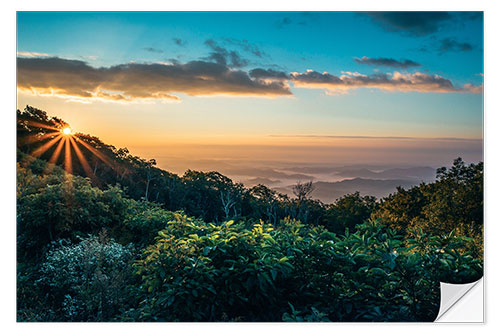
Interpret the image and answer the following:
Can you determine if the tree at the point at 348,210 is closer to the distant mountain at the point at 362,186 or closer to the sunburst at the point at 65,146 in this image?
the distant mountain at the point at 362,186

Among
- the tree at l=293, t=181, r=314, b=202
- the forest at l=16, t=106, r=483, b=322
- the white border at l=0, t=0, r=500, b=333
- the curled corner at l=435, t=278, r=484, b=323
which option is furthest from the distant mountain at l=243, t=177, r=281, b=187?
the curled corner at l=435, t=278, r=484, b=323

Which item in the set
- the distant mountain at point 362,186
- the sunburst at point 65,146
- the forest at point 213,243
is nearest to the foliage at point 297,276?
the forest at point 213,243

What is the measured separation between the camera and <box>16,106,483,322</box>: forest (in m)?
3.48

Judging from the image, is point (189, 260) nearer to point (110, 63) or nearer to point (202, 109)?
point (202, 109)

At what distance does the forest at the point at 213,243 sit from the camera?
3.48 m

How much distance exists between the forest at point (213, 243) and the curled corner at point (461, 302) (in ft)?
0.34

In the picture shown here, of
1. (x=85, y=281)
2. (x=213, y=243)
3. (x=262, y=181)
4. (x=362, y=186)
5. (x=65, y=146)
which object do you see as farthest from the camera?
(x=65, y=146)

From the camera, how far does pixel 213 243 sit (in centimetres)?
347

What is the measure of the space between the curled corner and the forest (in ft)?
0.34

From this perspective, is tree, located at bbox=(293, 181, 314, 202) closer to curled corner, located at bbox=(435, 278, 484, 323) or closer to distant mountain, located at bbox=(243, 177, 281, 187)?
distant mountain, located at bbox=(243, 177, 281, 187)

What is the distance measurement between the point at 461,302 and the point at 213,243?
8.29ft
